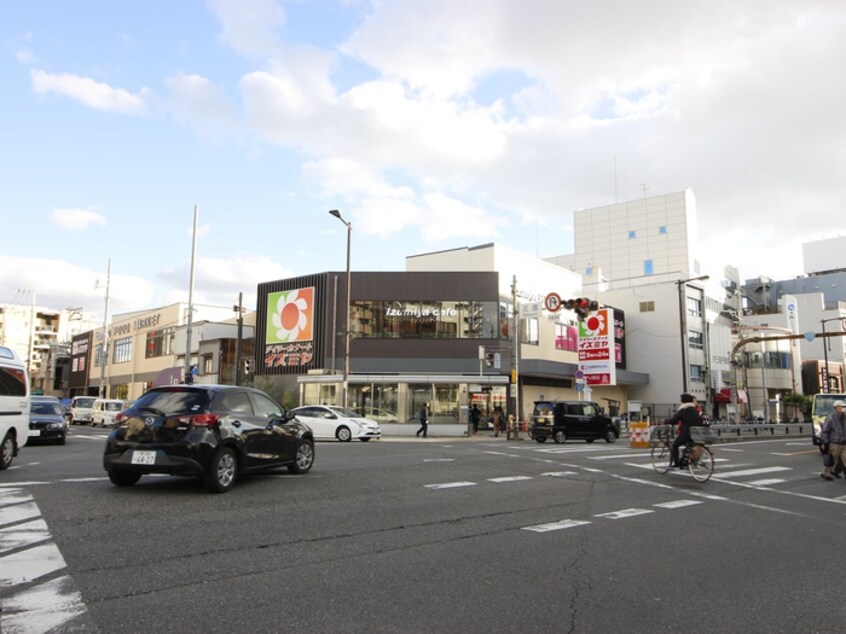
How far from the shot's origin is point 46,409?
2208cm

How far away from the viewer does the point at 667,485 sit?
12195 mm

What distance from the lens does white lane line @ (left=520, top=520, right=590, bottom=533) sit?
7.71 metres

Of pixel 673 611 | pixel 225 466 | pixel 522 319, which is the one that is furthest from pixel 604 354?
pixel 673 611

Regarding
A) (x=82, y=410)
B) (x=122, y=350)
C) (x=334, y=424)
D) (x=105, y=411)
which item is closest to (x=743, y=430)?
(x=334, y=424)

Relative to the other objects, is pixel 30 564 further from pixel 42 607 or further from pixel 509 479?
pixel 509 479

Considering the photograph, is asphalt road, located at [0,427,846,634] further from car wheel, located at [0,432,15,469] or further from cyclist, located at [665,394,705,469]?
cyclist, located at [665,394,705,469]

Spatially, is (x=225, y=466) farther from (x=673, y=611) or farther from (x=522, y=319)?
(x=522, y=319)

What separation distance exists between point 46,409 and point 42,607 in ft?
66.9

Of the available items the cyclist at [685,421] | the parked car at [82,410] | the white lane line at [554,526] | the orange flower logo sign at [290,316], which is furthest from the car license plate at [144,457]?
the parked car at [82,410]

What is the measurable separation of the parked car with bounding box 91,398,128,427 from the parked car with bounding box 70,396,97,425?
1.87ft

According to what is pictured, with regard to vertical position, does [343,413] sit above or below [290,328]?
below

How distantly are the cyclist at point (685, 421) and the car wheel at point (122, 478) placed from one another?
10109 mm

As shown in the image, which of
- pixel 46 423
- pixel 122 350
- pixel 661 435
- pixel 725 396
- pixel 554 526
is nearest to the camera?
pixel 554 526

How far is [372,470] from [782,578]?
8403mm
